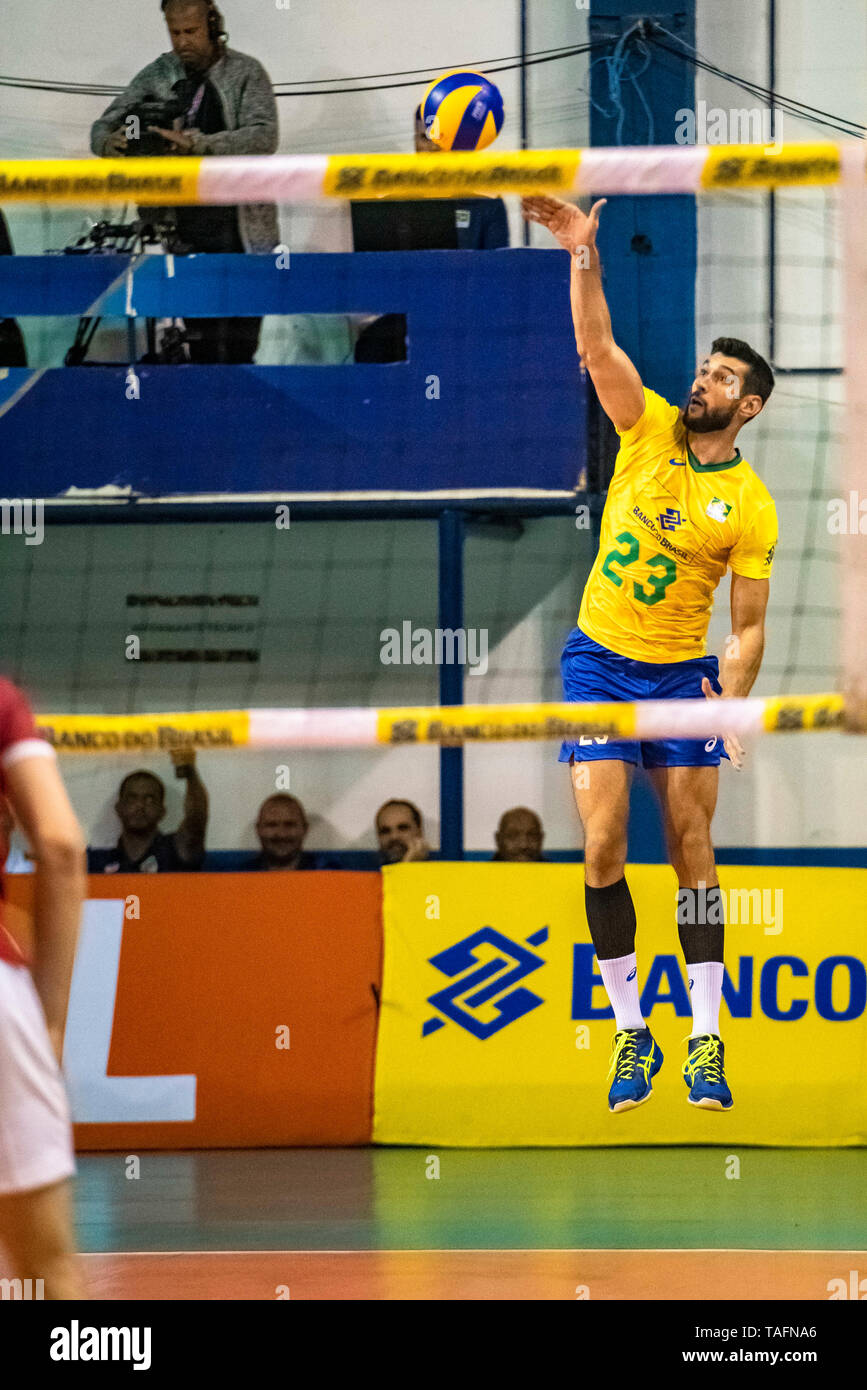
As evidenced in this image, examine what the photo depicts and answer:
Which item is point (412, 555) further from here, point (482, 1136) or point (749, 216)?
point (482, 1136)

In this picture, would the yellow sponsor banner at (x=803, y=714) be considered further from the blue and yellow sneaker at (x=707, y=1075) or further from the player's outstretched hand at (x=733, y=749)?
the blue and yellow sneaker at (x=707, y=1075)

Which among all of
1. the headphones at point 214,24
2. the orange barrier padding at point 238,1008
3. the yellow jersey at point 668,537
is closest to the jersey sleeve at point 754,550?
the yellow jersey at point 668,537

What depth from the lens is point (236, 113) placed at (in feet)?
31.0

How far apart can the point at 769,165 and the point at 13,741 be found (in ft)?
8.67

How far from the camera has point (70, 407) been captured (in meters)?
9.05

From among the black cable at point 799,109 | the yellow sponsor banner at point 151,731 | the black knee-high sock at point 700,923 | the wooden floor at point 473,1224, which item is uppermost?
the black cable at point 799,109

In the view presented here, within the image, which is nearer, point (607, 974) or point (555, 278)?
point (607, 974)

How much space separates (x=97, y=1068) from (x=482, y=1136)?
177 cm

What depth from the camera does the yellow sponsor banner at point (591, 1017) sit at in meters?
7.93

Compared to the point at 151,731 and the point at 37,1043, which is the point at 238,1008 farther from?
the point at 37,1043

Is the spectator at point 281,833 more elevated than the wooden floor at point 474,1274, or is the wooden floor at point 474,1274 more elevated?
the spectator at point 281,833

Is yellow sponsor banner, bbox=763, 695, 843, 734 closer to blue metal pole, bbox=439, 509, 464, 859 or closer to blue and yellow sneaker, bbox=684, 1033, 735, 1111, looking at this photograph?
blue and yellow sneaker, bbox=684, 1033, 735, 1111

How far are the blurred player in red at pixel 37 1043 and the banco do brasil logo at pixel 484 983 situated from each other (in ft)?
17.6

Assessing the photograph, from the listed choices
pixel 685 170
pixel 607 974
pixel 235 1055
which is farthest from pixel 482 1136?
pixel 685 170
